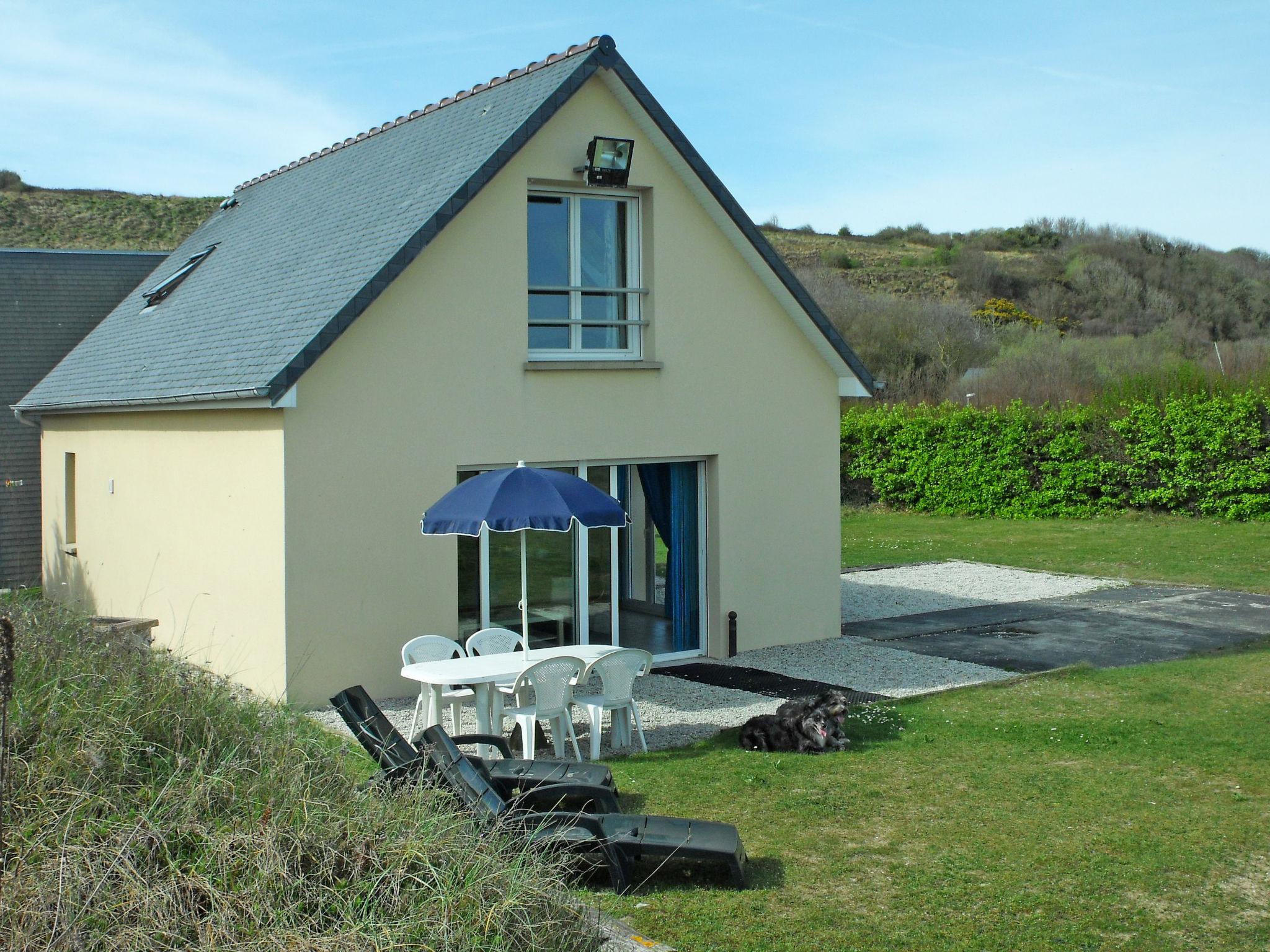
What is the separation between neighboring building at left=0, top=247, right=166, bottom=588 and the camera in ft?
62.8

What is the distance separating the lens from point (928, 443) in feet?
94.7

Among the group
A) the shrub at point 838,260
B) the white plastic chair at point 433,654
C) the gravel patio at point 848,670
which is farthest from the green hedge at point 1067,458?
the shrub at point 838,260

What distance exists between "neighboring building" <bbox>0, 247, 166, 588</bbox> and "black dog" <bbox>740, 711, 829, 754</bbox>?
14166 mm

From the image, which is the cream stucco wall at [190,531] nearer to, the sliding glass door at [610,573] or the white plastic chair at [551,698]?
the sliding glass door at [610,573]

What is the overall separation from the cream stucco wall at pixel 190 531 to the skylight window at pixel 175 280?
6.82ft

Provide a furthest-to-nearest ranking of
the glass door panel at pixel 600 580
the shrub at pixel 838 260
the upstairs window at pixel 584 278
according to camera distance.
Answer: the shrub at pixel 838 260 < the glass door panel at pixel 600 580 < the upstairs window at pixel 584 278

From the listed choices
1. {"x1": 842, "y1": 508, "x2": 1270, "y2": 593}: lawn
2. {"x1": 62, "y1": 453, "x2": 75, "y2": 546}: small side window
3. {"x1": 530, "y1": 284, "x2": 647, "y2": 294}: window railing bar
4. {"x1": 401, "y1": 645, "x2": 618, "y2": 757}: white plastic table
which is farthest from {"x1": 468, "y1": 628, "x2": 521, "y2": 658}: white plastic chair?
{"x1": 842, "y1": 508, "x2": 1270, "y2": 593}: lawn

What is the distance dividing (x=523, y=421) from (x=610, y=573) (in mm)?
1925

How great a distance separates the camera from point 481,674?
912 cm

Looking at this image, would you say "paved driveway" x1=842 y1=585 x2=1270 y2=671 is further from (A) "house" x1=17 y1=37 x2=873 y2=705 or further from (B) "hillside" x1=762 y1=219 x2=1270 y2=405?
(B) "hillside" x1=762 y1=219 x2=1270 y2=405

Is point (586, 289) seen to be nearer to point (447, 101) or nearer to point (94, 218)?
point (447, 101)

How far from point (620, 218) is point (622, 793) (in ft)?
22.8

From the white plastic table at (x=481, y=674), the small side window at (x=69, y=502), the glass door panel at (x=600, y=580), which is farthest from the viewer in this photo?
the small side window at (x=69, y=502)

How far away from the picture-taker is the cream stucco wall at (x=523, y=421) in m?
11.1
